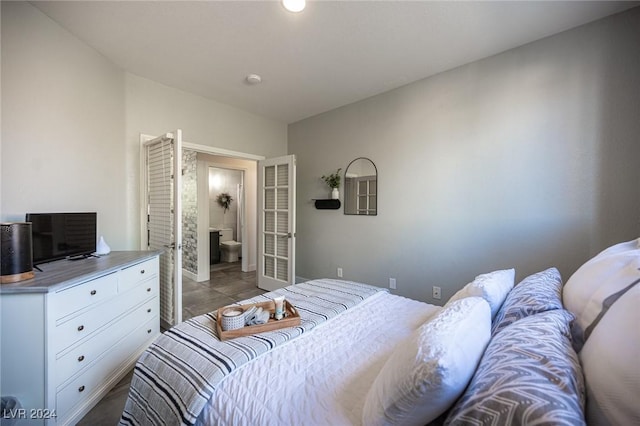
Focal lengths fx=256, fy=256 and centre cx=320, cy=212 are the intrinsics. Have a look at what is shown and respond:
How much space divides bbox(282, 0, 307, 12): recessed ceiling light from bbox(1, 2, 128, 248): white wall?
5.82ft

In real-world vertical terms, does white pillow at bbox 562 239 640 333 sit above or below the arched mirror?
below

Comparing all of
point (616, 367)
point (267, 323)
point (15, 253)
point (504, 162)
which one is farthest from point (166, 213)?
point (504, 162)

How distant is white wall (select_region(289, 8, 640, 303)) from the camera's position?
1.87 meters

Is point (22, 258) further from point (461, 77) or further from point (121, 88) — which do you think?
point (461, 77)

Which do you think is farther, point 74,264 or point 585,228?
point 585,228

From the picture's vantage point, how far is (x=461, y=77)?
2529 mm

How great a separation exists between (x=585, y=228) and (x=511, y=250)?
0.51 m

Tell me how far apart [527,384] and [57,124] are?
3.06 metres

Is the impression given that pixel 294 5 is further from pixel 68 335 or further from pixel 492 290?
pixel 68 335

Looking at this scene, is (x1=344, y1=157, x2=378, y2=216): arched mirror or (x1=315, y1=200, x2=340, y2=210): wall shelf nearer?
(x1=344, y1=157, x2=378, y2=216): arched mirror

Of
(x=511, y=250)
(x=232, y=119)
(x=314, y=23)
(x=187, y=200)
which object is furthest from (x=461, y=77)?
(x=187, y=200)

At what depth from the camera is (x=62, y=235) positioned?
1929 millimetres

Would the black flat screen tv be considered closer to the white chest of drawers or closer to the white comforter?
the white chest of drawers

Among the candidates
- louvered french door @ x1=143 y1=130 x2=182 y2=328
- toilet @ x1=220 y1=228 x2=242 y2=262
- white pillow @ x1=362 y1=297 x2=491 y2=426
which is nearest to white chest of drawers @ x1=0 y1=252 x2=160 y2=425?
louvered french door @ x1=143 y1=130 x2=182 y2=328
